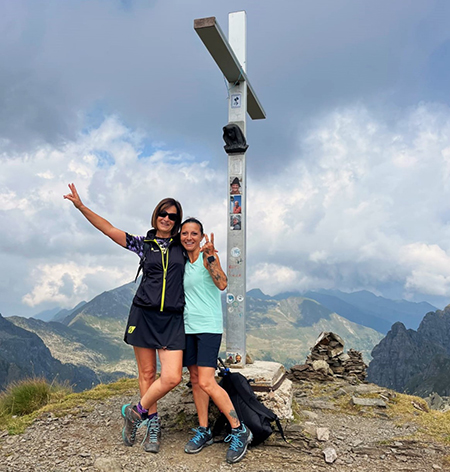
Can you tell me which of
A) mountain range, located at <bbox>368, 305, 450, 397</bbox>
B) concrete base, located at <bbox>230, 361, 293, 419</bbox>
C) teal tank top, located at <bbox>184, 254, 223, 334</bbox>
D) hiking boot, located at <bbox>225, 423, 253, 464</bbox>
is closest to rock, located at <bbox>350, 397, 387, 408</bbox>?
concrete base, located at <bbox>230, 361, 293, 419</bbox>

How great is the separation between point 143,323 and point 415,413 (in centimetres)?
694

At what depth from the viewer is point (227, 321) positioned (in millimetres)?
7918

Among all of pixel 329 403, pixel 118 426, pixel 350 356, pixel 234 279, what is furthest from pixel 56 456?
pixel 350 356

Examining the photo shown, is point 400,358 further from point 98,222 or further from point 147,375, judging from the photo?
point 98,222

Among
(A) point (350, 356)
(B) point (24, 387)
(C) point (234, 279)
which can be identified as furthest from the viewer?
(A) point (350, 356)

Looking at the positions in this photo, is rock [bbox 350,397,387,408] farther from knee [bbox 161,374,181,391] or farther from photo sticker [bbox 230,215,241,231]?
knee [bbox 161,374,181,391]

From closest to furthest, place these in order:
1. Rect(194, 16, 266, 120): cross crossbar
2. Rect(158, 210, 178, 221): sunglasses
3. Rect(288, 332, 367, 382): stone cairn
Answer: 1. Rect(158, 210, 178, 221): sunglasses
2. Rect(194, 16, 266, 120): cross crossbar
3. Rect(288, 332, 367, 382): stone cairn

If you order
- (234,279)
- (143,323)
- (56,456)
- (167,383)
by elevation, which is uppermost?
(234,279)

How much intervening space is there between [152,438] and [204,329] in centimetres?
182

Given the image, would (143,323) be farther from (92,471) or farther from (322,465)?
(322,465)

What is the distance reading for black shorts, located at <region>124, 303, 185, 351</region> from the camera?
217 inches

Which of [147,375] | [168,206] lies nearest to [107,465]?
[147,375]

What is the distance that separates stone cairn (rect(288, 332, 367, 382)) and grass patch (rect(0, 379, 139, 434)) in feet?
17.6

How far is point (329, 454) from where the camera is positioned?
5828 millimetres
